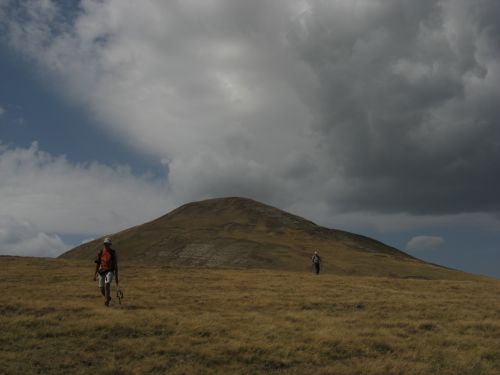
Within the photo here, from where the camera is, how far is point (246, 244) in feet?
332

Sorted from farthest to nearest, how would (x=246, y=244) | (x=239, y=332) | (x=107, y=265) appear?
(x=246, y=244) → (x=107, y=265) → (x=239, y=332)

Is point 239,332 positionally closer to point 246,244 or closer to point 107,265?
point 107,265

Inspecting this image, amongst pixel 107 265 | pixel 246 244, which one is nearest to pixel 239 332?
pixel 107 265

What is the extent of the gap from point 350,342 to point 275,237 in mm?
103536

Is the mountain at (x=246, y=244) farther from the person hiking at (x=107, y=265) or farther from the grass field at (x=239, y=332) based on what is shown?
the person hiking at (x=107, y=265)

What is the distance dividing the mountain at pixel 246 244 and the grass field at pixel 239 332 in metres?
51.8

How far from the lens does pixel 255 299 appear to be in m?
25.5

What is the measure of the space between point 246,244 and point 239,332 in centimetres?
8460

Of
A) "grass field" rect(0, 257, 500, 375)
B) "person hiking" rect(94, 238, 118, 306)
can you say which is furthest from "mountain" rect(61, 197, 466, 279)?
"person hiking" rect(94, 238, 118, 306)

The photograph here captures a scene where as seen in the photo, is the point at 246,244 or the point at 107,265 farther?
the point at 246,244

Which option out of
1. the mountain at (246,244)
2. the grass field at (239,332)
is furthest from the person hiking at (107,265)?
the mountain at (246,244)

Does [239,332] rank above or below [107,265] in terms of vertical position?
below

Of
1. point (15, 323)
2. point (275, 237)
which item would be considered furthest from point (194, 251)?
point (15, 323)

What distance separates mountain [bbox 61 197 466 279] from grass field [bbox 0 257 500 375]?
51.8 m
